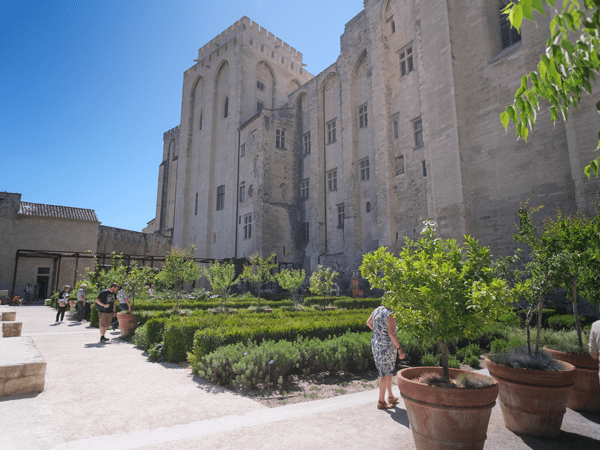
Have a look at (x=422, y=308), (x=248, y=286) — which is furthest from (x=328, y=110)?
(x=422, y=308)

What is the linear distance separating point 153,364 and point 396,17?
2425 cm

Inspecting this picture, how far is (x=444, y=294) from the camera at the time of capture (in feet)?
12.0

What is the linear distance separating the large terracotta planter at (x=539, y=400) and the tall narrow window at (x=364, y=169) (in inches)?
832

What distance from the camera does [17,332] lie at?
8.29 m

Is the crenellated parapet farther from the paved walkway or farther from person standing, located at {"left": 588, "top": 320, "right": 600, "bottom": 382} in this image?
person standing, located at {"left": 588, "top": 320, "right": 600, "bottom": 382}

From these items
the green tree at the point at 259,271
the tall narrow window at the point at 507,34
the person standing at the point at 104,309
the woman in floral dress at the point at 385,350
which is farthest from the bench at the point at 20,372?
the tall narrow window at the point at 507,34

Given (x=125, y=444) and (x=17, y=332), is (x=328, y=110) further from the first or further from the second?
(x=125, y=444)

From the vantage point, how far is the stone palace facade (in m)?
14.7

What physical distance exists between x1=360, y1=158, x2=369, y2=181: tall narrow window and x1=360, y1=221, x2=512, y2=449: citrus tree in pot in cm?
2077

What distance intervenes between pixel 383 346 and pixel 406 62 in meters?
21.0

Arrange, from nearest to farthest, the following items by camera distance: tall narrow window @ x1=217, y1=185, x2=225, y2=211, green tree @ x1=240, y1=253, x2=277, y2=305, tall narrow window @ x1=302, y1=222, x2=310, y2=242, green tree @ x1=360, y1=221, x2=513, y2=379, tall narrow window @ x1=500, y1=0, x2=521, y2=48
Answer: green tree @ x1=360, y1=221, x2=513, y2=379 → tall narrow window @ x1=500, y1=0, x2=521, y2=48 → green tree @ x1=240, y1=253, x2=277, y2=305 → tall narrow window @ x1=302, y1=222, x2=310, y2=242 → tall narrow window @ x1=217, y1=185, x2=225, y2=211

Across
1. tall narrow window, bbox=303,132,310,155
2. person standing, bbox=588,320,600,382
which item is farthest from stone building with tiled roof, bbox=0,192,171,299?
person standing, bbox=588,320,600,382

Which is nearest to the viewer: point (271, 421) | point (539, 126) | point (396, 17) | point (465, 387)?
point (465, 387)

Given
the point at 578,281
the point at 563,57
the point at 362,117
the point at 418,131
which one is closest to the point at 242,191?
the point at 362,117
